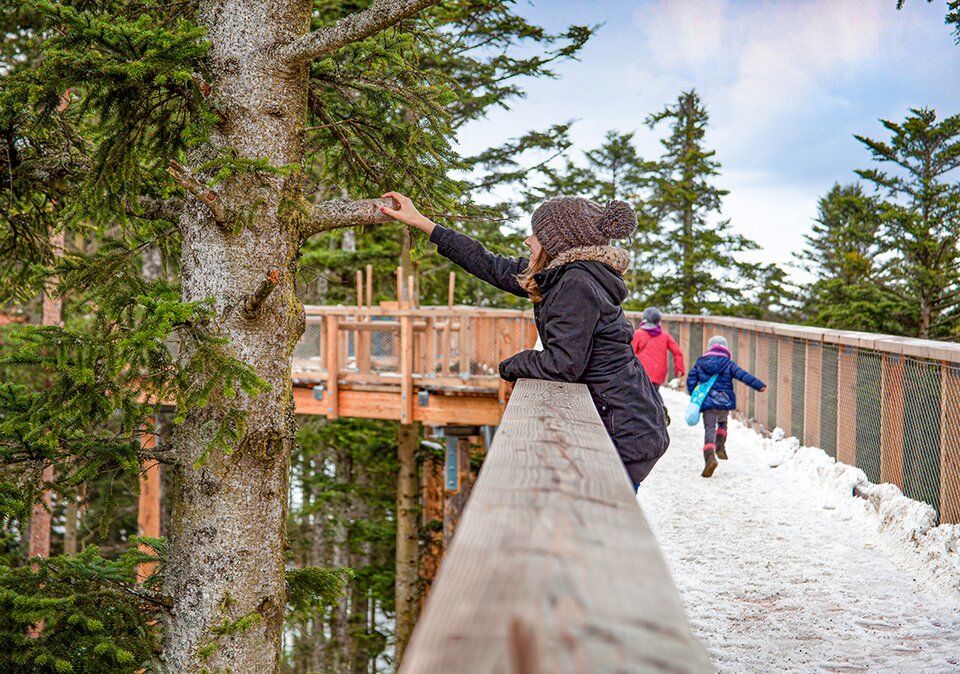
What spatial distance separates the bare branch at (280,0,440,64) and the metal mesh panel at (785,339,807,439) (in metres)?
9.06

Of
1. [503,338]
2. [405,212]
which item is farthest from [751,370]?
[405,212]

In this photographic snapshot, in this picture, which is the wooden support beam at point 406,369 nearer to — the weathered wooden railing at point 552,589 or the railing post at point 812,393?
the railing post at point 812,393

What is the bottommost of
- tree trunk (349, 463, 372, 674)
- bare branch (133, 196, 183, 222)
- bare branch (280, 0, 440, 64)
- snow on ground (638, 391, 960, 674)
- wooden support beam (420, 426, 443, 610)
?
tree trunk (349, 463, 372, 674)

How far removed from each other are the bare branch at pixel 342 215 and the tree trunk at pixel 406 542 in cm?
1074

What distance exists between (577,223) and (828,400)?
8198 millimetres

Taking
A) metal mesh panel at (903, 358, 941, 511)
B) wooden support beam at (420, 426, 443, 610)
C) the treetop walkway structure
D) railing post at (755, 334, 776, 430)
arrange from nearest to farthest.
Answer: metal mesh panel at (903, 358, 941, 511), the treetop walkway structure, railing post at (755, 334, 776, 430), wooden support beam at (420, 426, 443, 610)

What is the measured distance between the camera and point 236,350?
462cm

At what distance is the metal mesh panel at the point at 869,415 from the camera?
8711 millimetres

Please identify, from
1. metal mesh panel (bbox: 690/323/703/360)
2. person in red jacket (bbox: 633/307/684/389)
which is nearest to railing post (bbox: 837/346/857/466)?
person in red jacket (bbox: 633/307/684/389)

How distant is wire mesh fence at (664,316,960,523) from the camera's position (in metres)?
7.29

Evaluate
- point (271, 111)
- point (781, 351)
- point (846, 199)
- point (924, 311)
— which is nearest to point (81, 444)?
point (271, 111)

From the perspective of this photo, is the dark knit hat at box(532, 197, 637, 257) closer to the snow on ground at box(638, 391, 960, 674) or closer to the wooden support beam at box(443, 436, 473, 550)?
the snow on ground at box(638, 391, 960, 674)

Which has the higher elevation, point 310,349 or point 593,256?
point 593,256

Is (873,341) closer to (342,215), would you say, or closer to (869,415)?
(869,415)
